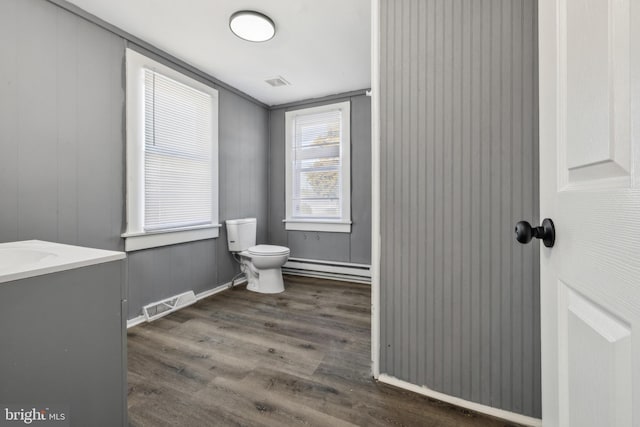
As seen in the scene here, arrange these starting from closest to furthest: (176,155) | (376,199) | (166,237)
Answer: (376,199) < (166,237) < (176,155)

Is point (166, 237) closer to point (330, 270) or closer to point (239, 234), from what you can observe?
point (239, 234)

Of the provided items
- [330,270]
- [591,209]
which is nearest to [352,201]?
[330,270]

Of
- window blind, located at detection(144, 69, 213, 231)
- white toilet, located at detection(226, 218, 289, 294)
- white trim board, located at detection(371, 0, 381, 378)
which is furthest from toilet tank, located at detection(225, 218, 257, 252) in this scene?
white trim board, located at detection(371, 0, 381, 378)

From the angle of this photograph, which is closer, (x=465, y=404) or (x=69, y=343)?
(x=69, y=343)

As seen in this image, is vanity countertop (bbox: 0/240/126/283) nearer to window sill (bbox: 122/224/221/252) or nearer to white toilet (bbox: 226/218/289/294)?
window sill (bbox: 122/224/221/252)

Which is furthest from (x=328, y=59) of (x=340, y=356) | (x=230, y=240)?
(x=340, y=356)

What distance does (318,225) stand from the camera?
3.60 metres

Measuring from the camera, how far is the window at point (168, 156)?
2.24m

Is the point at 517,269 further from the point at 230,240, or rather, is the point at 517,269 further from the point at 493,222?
the point at 230,240

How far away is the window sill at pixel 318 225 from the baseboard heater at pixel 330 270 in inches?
15.9

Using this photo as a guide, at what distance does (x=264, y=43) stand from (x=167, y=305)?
7.76ft

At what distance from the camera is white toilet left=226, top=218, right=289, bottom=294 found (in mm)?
2945

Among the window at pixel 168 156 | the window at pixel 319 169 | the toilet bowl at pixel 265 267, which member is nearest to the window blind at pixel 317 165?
the window at pixel 319 169

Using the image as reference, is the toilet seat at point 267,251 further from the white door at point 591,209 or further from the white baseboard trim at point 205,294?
the white door at point 591,209
